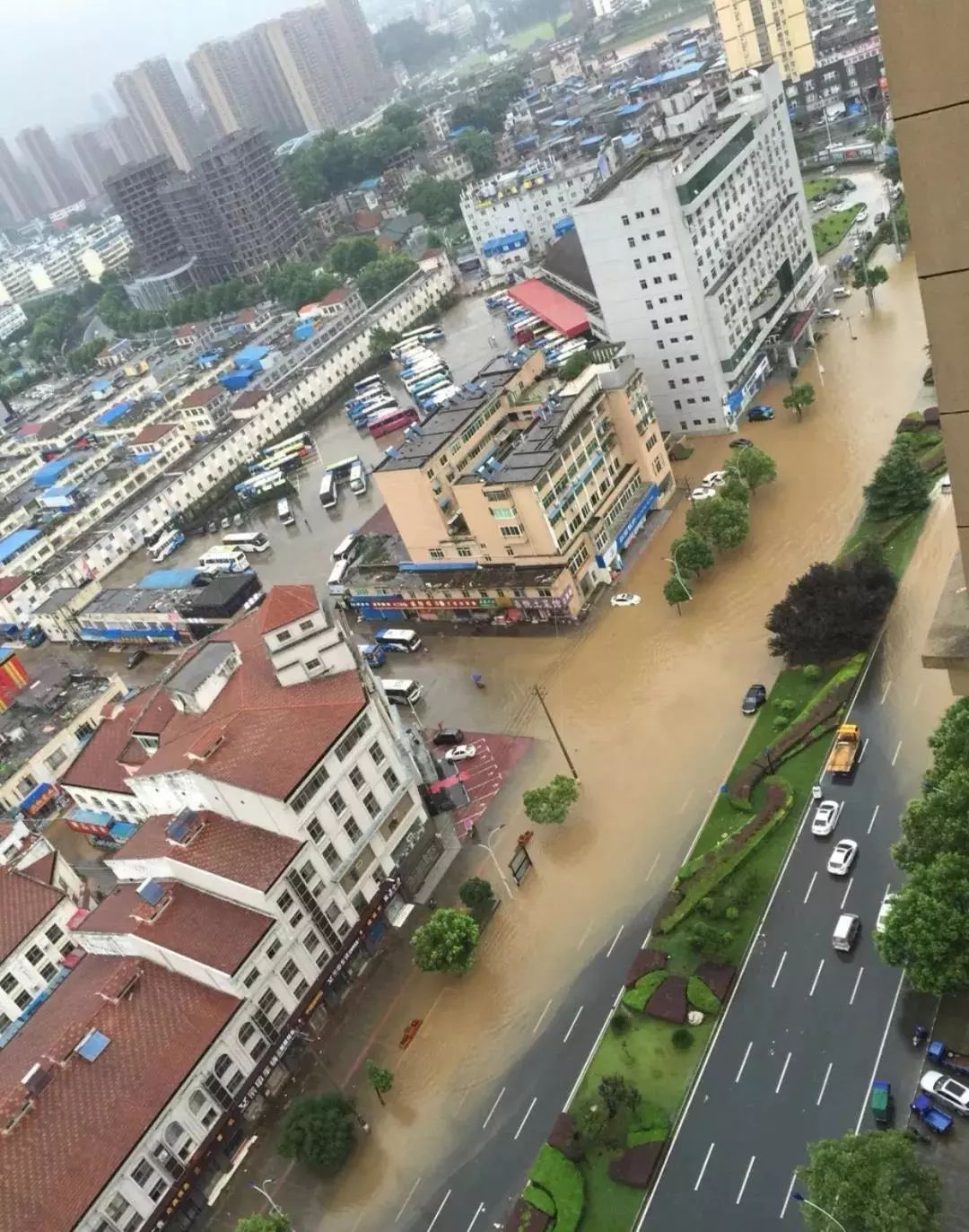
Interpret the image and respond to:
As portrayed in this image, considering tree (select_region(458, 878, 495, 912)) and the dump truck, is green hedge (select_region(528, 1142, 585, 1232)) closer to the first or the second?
tree (select_region(458, 878, 495, 912))

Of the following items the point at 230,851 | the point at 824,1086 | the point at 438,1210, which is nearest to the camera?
the point at 824,1086

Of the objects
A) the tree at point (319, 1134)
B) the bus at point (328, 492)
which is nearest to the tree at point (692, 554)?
the tree at point (319, 1134)

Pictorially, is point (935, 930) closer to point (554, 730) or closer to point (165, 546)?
point (554, 730)

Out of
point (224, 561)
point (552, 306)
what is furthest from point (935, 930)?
point (552, 306)

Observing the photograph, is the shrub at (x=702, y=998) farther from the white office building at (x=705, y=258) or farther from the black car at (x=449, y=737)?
the white office building at (x=705, y=258)

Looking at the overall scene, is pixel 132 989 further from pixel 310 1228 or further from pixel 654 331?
pixel 654 331

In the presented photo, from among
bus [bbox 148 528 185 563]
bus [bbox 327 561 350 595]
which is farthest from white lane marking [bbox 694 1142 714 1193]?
bus [bbox 148 528 185 563]
